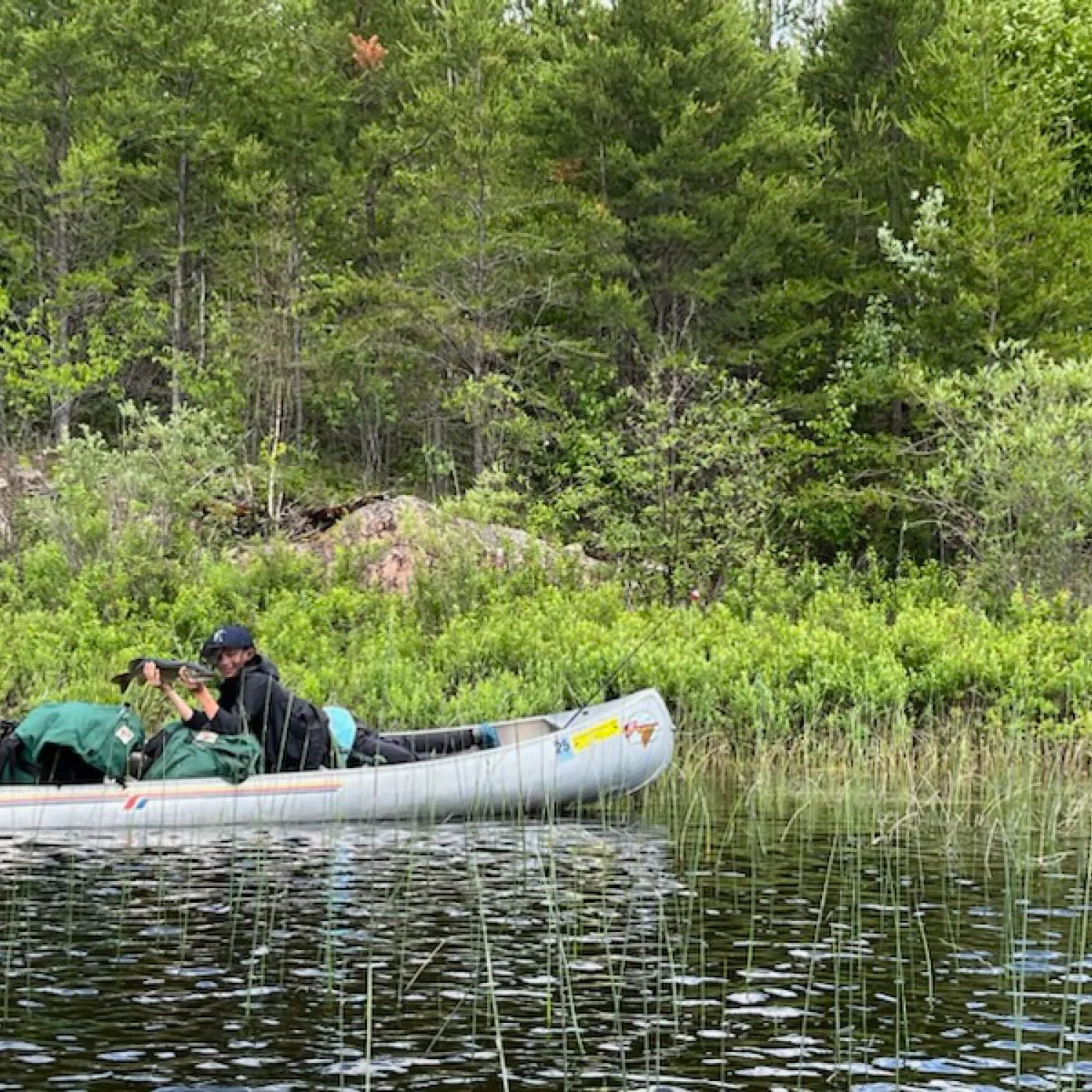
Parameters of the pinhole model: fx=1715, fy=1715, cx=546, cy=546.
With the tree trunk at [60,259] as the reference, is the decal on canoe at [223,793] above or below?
below

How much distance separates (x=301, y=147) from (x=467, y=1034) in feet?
95.7

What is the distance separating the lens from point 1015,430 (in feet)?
66.4

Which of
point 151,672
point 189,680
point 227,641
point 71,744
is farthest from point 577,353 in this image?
point 71,744

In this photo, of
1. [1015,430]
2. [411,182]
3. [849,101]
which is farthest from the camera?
[849,101]

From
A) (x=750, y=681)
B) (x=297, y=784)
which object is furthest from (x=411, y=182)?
(x=297, y=784)

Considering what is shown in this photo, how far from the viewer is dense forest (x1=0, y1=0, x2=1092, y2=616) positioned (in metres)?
25.3

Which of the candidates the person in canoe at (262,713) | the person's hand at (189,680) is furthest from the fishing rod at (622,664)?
the person's hand at (189,680)

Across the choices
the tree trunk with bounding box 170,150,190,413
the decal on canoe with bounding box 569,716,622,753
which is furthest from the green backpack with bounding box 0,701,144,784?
the tree trunk with bounding box 170,150,190,413

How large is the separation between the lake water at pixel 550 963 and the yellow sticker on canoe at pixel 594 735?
1.61 m

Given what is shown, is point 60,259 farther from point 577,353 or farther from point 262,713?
point 262,713

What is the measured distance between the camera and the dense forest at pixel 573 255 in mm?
25281

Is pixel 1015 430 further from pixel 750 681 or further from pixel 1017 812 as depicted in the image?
pixel 1017 812

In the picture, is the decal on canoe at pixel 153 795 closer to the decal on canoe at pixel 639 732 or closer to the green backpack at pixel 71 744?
the green backpack at pixel 71 744

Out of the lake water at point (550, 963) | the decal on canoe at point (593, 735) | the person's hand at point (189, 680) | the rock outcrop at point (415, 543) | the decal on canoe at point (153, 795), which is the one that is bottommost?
the lake water at point (550, 963)
